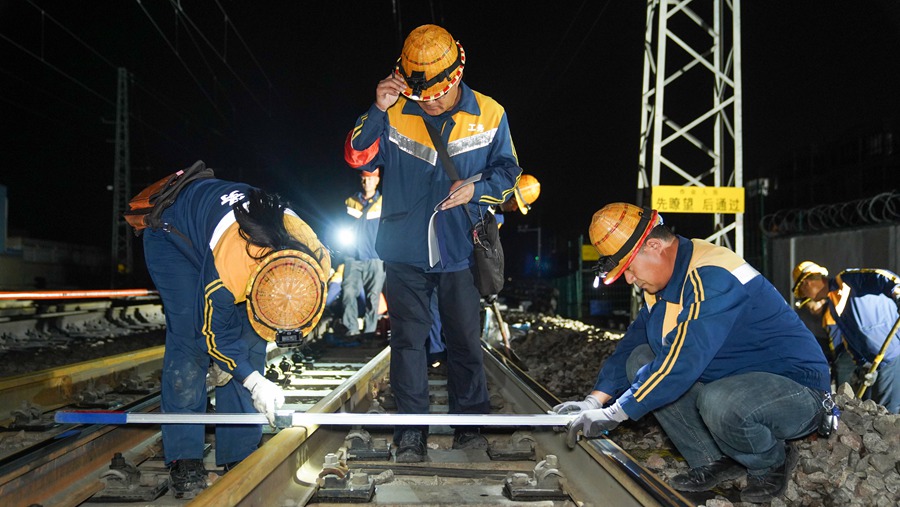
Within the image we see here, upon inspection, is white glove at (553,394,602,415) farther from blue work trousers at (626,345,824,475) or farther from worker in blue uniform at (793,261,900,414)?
worker in blue uniform at (793,261,900,414)

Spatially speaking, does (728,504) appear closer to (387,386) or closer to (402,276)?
(402,276)

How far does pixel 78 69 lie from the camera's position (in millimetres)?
45281

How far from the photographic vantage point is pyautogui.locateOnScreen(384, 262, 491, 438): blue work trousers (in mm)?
3486

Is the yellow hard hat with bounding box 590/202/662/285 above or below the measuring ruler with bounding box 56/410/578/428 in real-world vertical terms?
above

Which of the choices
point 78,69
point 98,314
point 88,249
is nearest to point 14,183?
point 78,69

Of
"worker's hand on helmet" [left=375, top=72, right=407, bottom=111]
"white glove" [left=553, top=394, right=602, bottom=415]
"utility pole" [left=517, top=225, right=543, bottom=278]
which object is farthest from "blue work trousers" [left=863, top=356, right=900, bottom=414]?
"utility pole" [left=517, top=225, right=543, bottom=278]

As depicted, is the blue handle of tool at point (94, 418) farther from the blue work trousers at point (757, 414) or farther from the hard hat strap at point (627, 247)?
the blue work trousers at point (757, 414)

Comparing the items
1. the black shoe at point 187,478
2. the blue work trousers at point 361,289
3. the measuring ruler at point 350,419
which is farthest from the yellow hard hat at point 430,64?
the blue work trousers at point 361,289

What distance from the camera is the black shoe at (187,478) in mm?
2799

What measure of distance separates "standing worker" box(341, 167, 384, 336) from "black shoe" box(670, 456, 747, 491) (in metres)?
5.42

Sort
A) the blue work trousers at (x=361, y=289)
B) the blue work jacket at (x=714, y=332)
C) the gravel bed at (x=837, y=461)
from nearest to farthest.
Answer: the blue work jacket at (x=714, y=332), the gravel bed at (x=837, y=461), the blue work trousers at (x=361, y=289)

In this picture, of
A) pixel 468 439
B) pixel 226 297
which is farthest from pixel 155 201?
pixel 468 439

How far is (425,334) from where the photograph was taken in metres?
3.56

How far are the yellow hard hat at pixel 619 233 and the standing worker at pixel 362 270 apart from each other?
5.30 m
